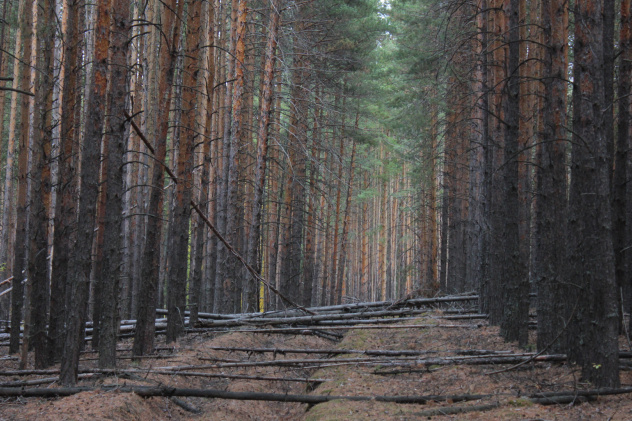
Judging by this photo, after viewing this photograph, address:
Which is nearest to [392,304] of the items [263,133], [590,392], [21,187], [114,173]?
[263,133]

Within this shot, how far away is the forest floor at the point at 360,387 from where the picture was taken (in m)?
5.29

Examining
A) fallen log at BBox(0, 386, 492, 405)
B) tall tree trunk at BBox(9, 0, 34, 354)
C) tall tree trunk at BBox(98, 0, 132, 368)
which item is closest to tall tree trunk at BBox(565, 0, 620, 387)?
fallen log at BBox(0, 386, 492, 405)

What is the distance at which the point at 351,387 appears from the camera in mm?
6758

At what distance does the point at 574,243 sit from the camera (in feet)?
22.1

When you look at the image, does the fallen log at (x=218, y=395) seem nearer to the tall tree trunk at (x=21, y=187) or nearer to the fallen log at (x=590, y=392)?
the fallen log at (x=590, y=392)

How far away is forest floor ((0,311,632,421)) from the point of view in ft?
17.4

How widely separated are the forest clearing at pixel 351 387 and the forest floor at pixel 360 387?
14mm

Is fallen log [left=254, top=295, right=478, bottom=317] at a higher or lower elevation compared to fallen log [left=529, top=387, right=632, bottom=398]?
lower

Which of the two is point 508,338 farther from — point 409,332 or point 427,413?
point 427,413

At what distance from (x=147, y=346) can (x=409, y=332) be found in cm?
547

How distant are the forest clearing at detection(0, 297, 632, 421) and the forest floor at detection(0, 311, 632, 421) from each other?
1 centimetres

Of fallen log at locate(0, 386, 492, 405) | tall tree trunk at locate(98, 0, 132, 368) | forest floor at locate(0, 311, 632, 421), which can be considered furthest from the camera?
tall tree trunk at locate(98, 0, 132, 368)

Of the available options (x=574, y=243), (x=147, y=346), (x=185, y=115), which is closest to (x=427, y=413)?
(x=574, y=243)

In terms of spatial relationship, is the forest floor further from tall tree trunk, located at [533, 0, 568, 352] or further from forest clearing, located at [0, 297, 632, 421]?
tall tree trunk, located at [533, 0, 568, 352]
